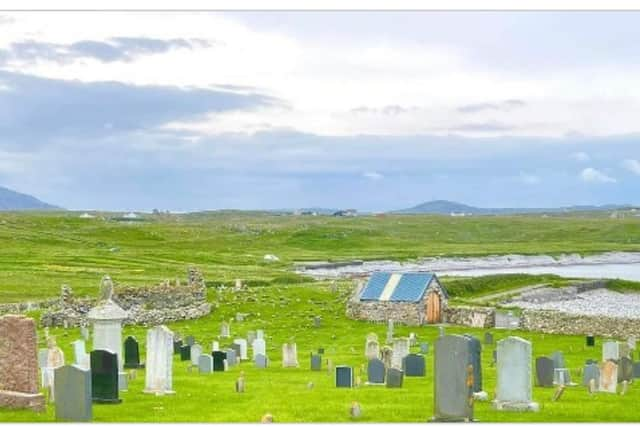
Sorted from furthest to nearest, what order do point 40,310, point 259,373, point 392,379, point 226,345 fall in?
point 40,310 → point 226,345 → point 259,373 → point 392,379

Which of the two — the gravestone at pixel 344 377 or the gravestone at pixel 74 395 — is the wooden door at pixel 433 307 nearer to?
Result: the gravestone at pixel 344 377

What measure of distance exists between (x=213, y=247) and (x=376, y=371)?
11279 cm

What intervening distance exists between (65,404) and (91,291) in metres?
44.9

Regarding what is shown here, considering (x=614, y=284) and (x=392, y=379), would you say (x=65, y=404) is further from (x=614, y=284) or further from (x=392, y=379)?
(x=614, y=284)

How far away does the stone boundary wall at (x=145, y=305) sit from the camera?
48062mm

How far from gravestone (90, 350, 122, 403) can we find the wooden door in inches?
1148

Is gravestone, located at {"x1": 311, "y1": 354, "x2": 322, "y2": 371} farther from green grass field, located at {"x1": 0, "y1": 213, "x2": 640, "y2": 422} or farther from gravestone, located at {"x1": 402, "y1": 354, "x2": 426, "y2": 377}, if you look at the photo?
gravestone, located at {"x1": 402, "y1": 354, "x2": 426, "y2": 377}

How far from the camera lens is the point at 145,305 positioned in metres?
51.1

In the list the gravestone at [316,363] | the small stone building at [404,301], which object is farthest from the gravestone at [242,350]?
the small stone building at [404,301]

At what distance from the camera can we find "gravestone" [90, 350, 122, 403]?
2278cm

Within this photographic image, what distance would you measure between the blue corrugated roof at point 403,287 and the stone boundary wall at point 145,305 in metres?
8.53

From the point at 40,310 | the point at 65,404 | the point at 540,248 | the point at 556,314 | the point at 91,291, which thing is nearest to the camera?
the point at 65,404

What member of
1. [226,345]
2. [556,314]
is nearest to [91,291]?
[226,345]

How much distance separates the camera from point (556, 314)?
46.7 m
